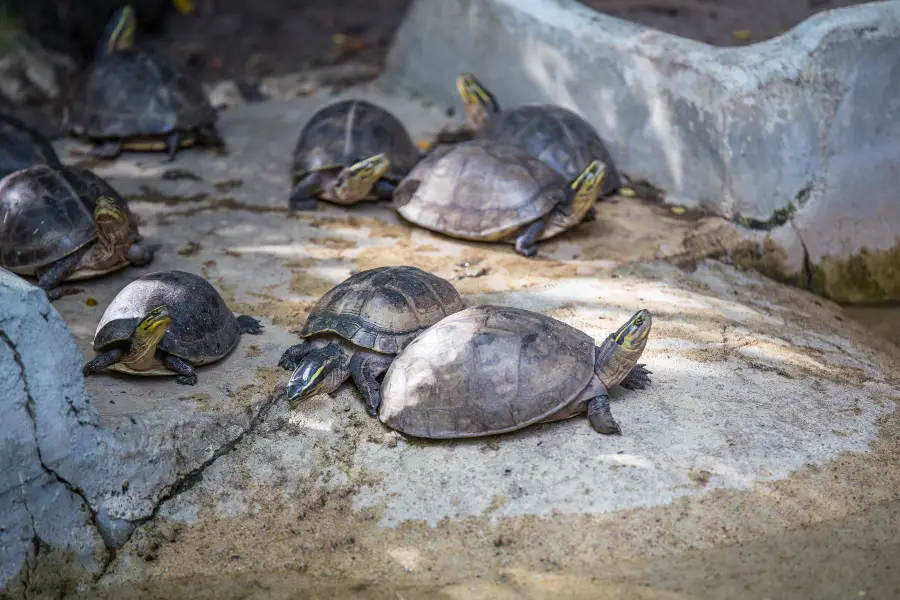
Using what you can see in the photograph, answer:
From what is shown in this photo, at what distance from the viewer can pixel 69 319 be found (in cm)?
509

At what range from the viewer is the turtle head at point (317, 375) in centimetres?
426

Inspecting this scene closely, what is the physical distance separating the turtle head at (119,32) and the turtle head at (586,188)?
179 inches

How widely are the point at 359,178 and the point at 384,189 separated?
0.97 ft

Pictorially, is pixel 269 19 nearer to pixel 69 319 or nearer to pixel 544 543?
pixel 69 319

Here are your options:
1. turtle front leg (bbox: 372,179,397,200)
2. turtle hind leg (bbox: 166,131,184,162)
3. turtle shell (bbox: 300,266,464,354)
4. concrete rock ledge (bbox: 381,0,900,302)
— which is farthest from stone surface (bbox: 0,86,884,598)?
turtle hind leg (bbox: 166,131,184,162)

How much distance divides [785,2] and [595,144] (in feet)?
7.08

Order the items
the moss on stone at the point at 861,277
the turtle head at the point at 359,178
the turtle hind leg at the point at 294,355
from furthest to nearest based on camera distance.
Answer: the turtle head at the point at 359,178, the moss on stone at the point at 861,277, the turtle hind leg at the point at 294,355

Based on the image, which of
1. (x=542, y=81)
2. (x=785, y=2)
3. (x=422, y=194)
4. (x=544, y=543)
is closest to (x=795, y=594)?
(x=544, y=543)

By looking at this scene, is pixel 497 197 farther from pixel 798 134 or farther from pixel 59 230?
pixel 59 230

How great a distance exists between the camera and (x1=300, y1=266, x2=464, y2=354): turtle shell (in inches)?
176

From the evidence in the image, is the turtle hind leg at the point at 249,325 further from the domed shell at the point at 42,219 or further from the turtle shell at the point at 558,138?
the turtle shell at the point at 558,138

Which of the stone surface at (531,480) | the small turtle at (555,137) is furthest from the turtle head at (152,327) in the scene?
the small turtle at (555,137)

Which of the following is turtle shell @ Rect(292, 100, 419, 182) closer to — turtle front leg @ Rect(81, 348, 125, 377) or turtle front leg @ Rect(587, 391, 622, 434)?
turtle front leg @ Rect(81, 348, 125, 377)

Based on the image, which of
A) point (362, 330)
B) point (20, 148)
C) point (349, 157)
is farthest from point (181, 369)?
point (20, 148)
